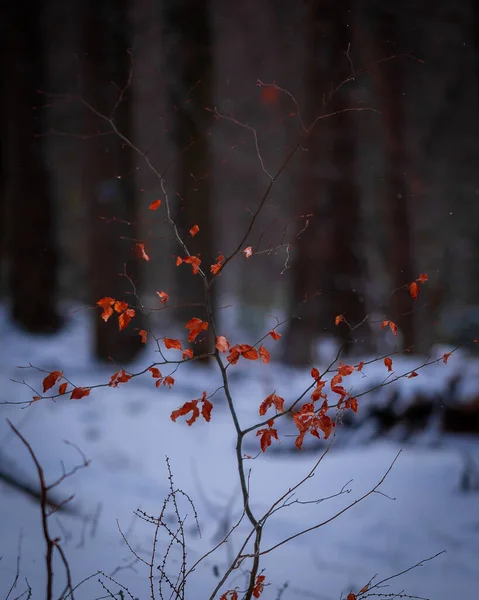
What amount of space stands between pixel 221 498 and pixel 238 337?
418 inches

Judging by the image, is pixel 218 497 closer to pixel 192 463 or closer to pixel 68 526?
pixel 192 463

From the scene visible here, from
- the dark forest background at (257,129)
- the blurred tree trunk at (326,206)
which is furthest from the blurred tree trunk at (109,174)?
the blurred tree trunk at (326,206)

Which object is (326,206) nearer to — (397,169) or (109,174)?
(397,169)

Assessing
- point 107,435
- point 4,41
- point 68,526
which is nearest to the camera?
point 68,526

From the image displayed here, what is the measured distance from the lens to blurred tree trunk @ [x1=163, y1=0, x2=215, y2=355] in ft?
26.7

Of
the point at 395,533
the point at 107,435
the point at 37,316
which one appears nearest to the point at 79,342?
the point at 37,316

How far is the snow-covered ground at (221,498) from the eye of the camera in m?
3.24

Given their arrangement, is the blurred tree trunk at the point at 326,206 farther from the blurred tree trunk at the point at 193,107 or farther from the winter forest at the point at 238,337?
the blurred tree trunk at the point at 193,107

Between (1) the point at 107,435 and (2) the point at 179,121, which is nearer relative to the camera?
(1) the point at 107,435

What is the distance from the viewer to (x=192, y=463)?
525 centimetres

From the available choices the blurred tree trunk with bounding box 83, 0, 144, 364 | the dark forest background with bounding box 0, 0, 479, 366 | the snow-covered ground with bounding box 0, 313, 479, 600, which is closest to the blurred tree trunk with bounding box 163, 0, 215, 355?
the dark forest background with bounding box 0, 0, 479, 366

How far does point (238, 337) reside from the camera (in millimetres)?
15172

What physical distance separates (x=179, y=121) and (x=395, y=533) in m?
6.68

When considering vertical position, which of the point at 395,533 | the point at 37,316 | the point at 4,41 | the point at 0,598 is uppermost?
the point at 4,41
